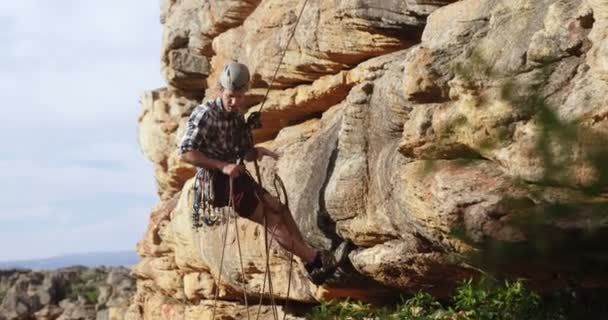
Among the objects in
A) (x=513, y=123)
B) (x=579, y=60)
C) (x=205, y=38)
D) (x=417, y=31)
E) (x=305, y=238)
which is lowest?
(x=305, y=238)

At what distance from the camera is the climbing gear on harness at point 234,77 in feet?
39.6

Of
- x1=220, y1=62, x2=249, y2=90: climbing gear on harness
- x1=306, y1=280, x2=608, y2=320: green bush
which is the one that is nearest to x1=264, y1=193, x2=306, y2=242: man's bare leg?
x1=220, y1=62, x2=249, y2=90: climbing gear on harness

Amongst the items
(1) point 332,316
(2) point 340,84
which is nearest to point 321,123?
(2) point 340,84

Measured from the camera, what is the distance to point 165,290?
20.9 meters

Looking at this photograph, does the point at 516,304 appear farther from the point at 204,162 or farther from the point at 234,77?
the point at 234,77

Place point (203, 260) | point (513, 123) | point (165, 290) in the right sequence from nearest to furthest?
point (513, 123), point (203, 260), point (165, 290)

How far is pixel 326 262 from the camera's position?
507 inches

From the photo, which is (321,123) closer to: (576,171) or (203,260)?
(203,260)

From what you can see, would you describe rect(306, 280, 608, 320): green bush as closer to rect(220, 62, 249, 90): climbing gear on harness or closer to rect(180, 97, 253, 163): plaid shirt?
rect(180, 97, 253, 163): plaid shirt

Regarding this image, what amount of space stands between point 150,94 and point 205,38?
12.4ft

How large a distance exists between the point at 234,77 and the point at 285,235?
2088 mm

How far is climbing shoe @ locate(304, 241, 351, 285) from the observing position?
12.8 m

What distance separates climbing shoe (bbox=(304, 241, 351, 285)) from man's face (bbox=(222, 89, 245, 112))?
6.71 ft

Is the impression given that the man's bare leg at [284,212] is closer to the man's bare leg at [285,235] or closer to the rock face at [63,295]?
the man's bare leg at [285,235]
